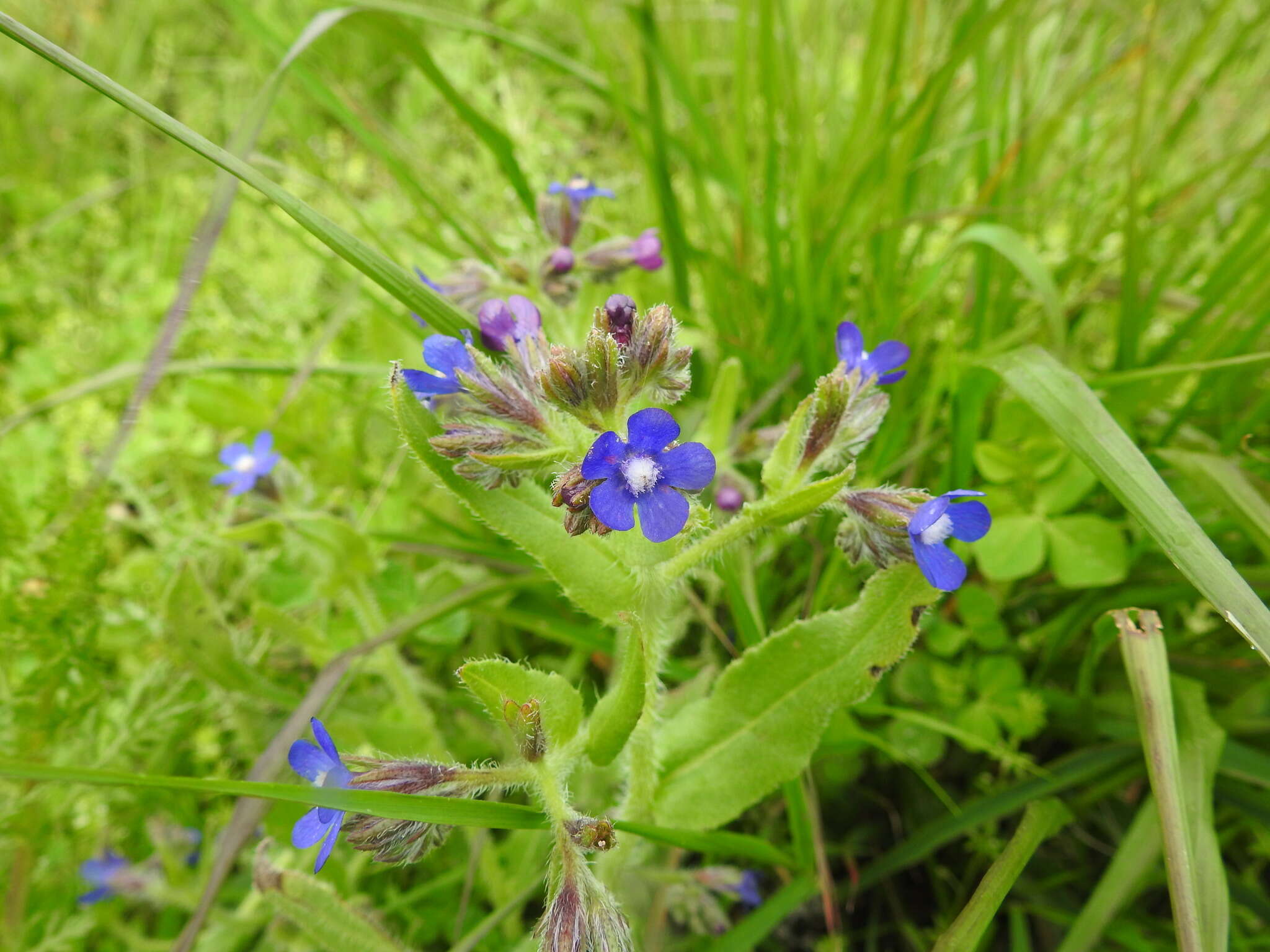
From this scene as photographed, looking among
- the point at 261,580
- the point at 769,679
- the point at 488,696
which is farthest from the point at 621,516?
the point at 261,580

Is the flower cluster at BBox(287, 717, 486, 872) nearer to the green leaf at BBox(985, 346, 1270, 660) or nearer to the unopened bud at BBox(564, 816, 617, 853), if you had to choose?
the unopened bud at BBox(564, 816, 617, 853)

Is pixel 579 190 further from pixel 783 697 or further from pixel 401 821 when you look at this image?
pixel 401 821

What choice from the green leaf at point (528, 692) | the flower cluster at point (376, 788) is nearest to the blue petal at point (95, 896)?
the flower cluster at point (376, 788)

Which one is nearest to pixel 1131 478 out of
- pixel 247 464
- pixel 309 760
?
pixel 309 760

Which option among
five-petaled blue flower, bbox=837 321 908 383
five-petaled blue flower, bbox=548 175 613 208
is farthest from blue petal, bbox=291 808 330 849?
five-petaled blue flower, bbox=548 175 613 208

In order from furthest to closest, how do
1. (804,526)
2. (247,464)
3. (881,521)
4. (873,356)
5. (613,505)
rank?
1. (247,464)
2. (804,526)
3. (873,356)
4. (881,521)
5. (613,505)

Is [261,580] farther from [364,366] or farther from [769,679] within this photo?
[769,679]

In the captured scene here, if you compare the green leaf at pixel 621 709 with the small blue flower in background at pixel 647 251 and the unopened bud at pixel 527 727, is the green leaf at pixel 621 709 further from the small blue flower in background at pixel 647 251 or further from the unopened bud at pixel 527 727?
the small blue flower in background at pixel 647 251
